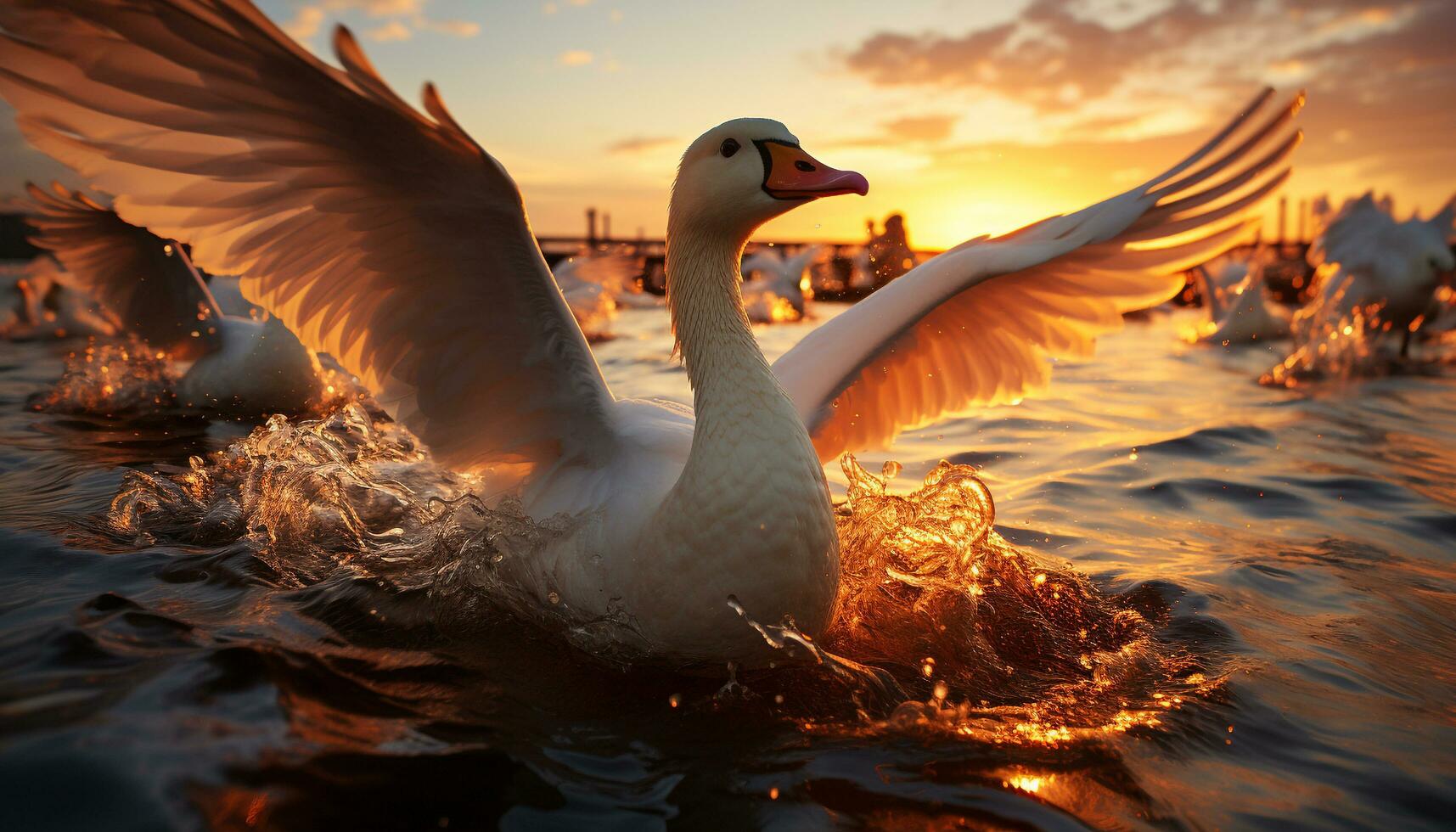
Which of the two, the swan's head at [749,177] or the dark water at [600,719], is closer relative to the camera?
the dark water at [600,719]

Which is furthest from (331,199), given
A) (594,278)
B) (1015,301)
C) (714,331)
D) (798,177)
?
(594,278)

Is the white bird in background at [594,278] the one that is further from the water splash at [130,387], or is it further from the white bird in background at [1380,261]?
the white bird in background at [1380,261]

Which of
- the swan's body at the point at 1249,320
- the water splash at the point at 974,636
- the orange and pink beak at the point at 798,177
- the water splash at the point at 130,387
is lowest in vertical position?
the water splash at the point at 974,636

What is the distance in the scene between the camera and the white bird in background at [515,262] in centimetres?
250

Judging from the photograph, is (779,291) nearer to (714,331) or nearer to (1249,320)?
(1249,320)

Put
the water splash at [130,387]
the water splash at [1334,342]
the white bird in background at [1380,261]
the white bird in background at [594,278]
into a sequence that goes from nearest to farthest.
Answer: the water splash at [130,387] < the white bird in background at [594,278] < the water splash at [1334,342] < the white bird in background at [1380,261]

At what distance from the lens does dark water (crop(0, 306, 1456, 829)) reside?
2086 millimetres

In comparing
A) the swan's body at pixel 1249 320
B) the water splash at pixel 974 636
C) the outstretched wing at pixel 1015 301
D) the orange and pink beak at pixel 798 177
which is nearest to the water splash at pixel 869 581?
the water splash at pixel 974 636

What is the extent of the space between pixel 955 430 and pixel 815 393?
13.5 ft

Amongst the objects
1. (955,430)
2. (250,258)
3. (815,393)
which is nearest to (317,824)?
(250,258)

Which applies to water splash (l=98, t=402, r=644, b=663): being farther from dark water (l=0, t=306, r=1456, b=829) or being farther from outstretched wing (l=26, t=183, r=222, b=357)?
outstretched wing (l=26, t=183, r=222, b=357)

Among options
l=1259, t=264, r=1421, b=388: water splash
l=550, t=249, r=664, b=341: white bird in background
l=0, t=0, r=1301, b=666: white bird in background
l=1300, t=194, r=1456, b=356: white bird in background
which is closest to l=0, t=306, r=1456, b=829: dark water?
l=0, t=0, r=1301, b=666: white bird in background

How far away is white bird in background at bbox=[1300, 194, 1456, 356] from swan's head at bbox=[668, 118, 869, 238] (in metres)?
13.7

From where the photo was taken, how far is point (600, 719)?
2561mm
